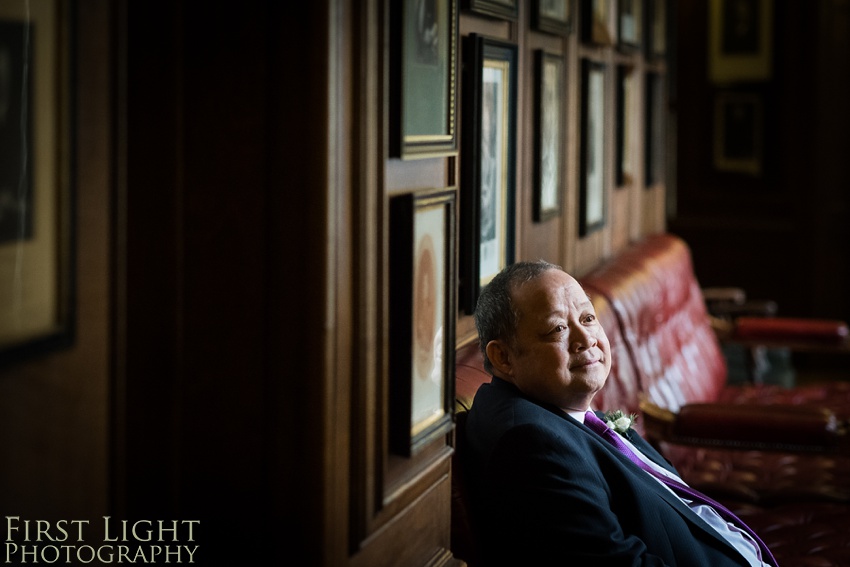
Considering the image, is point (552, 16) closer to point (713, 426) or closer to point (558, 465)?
point (713, 426)

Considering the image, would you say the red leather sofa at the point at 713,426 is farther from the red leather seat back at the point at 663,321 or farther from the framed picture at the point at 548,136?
the framed picture at the point at 548,136

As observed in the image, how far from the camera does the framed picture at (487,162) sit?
278 cm

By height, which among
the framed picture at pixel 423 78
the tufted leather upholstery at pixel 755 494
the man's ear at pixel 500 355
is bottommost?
the tufted leather upholstery at pixel 755 494

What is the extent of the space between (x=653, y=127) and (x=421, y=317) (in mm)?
4175

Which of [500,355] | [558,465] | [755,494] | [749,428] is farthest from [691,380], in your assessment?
[558,465]

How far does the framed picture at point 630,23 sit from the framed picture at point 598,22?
4.4 inches

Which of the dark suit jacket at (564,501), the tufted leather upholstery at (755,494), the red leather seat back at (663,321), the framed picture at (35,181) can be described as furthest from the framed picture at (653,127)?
the framed picture at (35,181)

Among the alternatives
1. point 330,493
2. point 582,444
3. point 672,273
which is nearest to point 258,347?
point 330,493

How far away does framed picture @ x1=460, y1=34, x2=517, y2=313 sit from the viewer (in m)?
2.78

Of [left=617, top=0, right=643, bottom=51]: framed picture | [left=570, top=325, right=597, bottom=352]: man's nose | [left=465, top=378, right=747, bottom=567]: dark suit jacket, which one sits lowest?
[left=465, top=378, right=747, bottom=567]: dark suit jacket

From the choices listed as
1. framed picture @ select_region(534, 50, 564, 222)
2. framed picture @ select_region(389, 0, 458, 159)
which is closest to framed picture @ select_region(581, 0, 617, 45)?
framed picture @ select_region(534, 50, 564, 222)

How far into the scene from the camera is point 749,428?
3326 millimetres

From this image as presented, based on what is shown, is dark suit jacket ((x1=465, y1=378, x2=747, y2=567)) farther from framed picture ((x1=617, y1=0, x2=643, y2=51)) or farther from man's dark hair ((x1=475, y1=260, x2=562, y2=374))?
framed picture ((x1=617, y1=0, x2=643, y2=51))

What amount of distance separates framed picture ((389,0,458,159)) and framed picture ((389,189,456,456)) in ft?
0.35
